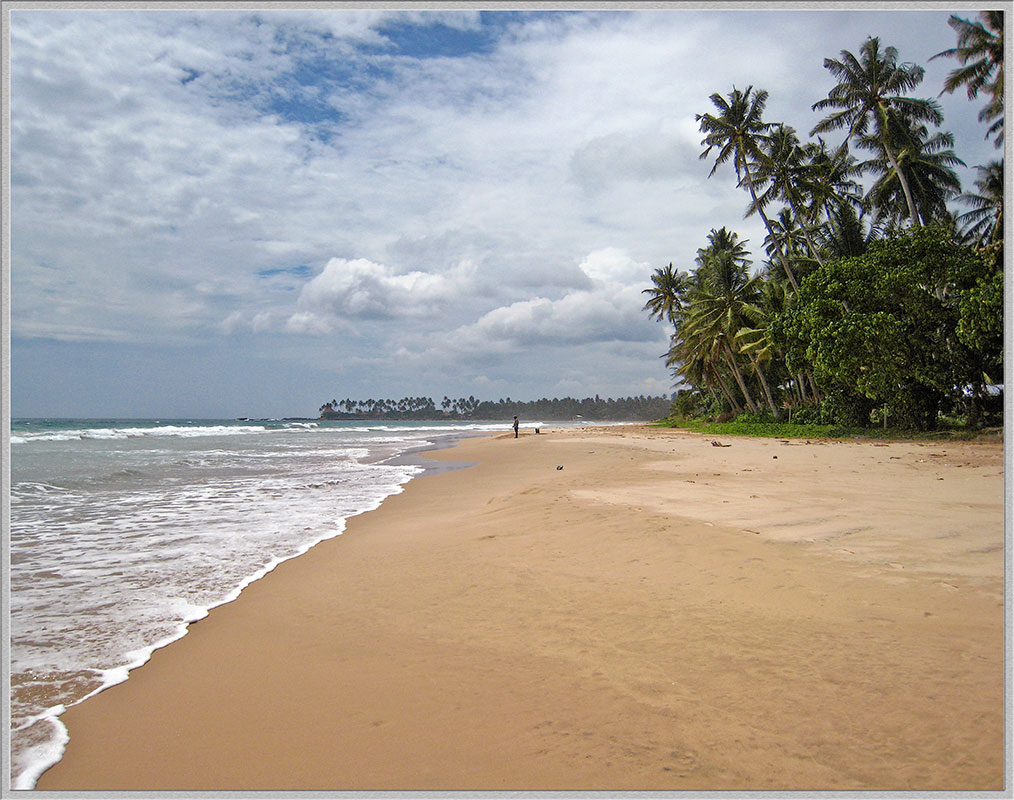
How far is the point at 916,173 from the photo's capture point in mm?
27000

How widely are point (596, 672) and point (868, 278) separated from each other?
24097mm

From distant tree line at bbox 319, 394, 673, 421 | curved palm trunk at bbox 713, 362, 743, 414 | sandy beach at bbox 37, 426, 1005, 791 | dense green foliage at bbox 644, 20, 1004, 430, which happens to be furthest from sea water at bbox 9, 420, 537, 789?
distant tree line at bbox 319, 394, 673, 421

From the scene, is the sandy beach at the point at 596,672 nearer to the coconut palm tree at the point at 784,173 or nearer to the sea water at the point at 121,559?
the sea water at the point at 121,559

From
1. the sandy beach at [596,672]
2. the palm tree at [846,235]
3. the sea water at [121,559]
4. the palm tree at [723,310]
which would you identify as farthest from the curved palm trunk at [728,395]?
the sandy beach at [596,672]

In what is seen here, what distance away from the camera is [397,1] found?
2707 mm

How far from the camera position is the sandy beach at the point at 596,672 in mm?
2152

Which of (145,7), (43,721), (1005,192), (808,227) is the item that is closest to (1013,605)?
(1005,192)

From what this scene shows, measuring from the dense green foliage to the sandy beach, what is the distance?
13086mm

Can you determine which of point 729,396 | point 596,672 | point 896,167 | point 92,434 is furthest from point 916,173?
point 92,434

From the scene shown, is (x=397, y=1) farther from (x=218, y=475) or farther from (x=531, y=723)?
(x=218, y=475)

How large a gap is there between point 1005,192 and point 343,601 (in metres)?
4.53

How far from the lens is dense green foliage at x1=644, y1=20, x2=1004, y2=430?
20.5 m

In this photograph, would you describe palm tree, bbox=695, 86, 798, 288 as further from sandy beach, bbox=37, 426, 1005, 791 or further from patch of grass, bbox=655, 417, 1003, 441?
sandy beach, bbox=37, 426, 1005, 791

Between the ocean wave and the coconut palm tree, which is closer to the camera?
the coconut palm tree
